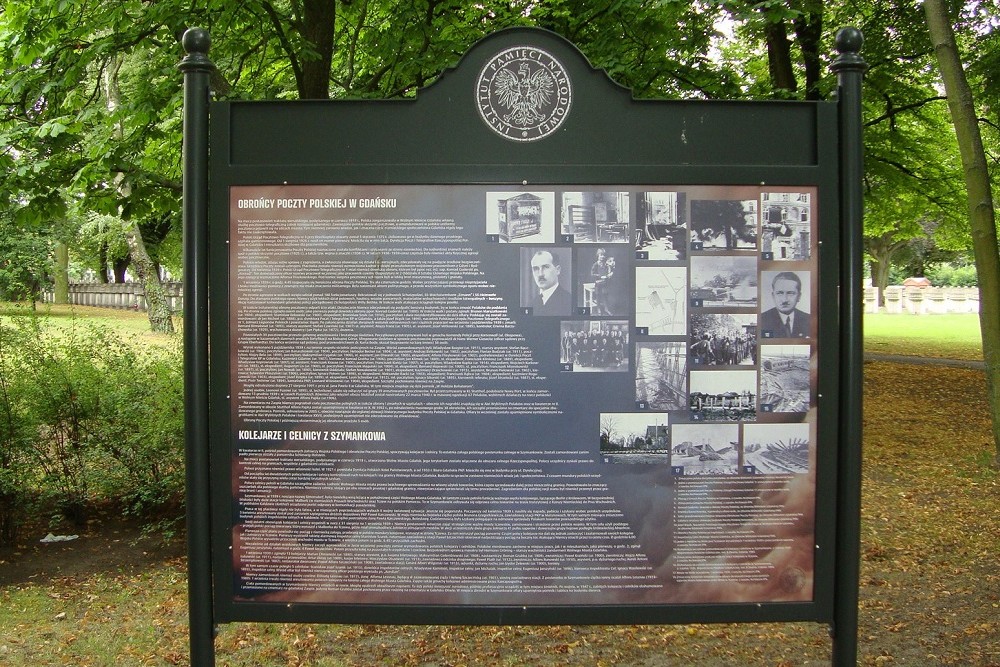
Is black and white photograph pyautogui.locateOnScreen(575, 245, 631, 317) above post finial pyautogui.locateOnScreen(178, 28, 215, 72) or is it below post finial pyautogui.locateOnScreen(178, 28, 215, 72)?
below

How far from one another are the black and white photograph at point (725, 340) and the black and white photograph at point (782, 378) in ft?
0.21

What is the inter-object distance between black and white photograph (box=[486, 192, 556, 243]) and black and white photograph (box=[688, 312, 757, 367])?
666mm

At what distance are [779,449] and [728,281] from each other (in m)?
0.67

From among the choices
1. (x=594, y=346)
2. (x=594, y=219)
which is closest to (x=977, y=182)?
(x=594, y=219)

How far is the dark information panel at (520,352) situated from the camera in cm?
311

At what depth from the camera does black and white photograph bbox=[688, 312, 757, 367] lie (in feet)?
10.3

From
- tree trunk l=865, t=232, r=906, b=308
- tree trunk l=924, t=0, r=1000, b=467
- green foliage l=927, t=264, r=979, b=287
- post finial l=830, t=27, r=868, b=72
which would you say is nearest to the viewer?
post finial l=830, t=27, r=868, b=72

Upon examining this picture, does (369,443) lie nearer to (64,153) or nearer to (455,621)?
(455,621)

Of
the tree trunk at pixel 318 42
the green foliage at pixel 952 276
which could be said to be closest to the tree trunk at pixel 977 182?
the tree trunk at pixel 318 42

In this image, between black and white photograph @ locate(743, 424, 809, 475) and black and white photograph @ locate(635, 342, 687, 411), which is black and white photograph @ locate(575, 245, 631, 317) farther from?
black and white photograph @ locate(743, 424, 809, 475)

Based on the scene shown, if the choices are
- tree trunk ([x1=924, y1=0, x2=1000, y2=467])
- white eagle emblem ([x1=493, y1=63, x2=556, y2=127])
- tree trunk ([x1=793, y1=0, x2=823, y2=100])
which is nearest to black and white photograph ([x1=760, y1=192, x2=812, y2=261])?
white eagle emblem ([x1=493, y1=63, x2=556, y2=127])

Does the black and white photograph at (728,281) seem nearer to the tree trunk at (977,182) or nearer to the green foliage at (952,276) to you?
the tree trunk at (977,182)

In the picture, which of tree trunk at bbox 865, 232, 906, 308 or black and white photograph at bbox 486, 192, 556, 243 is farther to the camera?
tree trunk at bbox 865, 232, 906, 308

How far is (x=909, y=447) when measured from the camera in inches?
480
